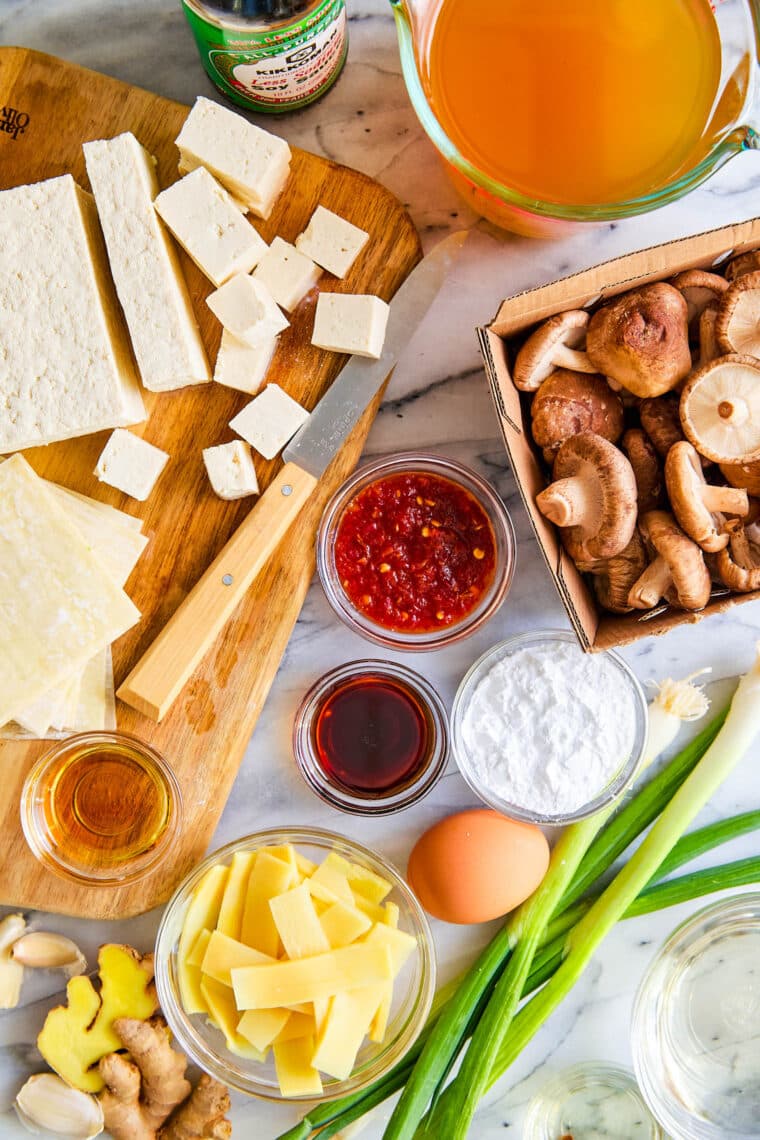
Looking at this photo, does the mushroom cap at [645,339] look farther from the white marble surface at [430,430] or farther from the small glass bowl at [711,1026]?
the small glass bowl at [711,1026]

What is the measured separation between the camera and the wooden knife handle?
6.45 ft

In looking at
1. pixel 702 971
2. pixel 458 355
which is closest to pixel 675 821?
pixel 702 971

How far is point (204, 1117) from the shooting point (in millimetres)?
2045

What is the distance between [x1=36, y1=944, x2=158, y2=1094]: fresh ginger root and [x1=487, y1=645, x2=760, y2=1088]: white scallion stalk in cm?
81

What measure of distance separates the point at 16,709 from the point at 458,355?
3.90ft

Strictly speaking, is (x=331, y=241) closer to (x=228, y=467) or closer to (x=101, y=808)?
(x=228, y=467)

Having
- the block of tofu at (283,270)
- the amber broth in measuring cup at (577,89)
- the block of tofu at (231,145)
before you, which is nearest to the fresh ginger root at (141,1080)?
the block of tofu at (283,270)

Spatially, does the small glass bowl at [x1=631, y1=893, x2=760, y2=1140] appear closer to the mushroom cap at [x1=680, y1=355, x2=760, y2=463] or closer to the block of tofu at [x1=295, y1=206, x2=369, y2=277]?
the mushroom cap at [x1=680, y1=355, x2=760, y2=463]

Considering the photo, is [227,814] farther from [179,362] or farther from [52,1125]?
[179,362]

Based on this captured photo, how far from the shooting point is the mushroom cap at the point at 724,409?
1663 millimetres

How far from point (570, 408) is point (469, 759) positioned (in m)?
0.78

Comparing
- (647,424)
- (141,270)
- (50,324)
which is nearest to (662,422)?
(647,424)

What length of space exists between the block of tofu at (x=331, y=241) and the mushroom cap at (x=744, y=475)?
869mm

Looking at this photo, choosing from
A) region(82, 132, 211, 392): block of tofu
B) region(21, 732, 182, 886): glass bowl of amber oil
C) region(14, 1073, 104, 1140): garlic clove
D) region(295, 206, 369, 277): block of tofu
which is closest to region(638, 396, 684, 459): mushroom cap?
region(295, 206, 369, 277): block of tofu
